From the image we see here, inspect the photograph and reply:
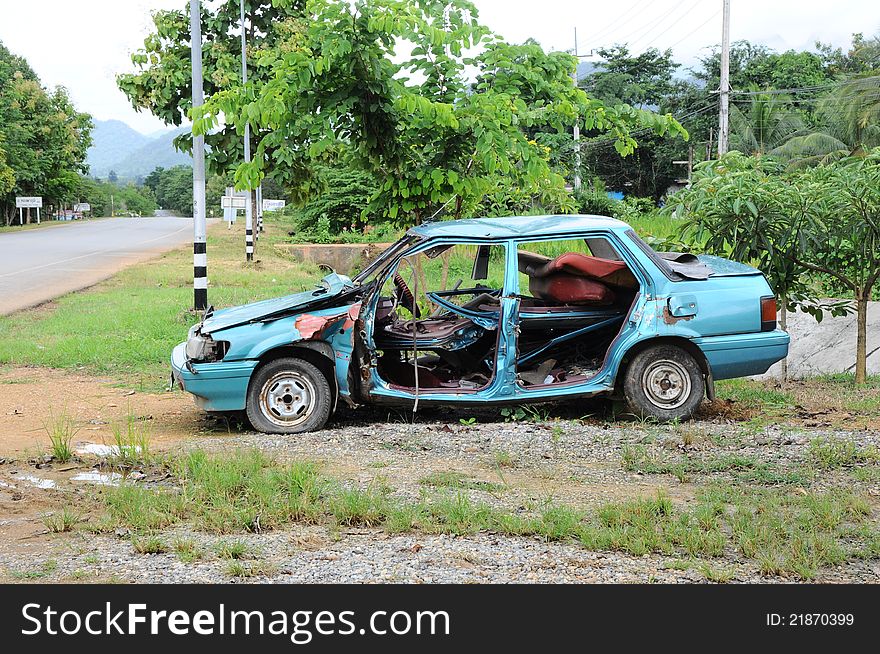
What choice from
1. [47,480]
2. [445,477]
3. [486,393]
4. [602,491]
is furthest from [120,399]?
[602,491]

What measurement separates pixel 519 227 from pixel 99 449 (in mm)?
3828

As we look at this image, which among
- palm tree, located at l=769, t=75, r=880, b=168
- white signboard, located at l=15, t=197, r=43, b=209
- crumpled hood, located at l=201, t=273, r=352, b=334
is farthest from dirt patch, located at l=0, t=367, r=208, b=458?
white signboard, located at l=15, t=197, r=43, b=209

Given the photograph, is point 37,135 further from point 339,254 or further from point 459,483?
point 459,483

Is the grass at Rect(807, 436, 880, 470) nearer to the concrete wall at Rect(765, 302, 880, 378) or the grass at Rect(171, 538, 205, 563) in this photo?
the grass at Rect(171, 538, 205, 563)

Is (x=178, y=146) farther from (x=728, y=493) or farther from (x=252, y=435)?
(x=728, y=493)

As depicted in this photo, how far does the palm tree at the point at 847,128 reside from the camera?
3673 centimetres

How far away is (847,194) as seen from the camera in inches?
392

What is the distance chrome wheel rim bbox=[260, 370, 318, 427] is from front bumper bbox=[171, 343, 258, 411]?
7.2 inches

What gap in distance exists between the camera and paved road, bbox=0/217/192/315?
66.2 ft

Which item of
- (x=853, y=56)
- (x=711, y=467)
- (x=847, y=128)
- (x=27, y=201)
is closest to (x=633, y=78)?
(x=853, y=56)

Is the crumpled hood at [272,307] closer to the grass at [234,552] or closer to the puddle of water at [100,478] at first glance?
the puddle of water at [100,478]

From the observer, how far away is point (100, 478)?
21.9ft

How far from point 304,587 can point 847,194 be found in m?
7.61

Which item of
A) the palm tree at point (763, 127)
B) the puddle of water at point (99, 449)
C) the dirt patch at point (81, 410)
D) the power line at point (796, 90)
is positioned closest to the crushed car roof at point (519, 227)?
the dirt patch at point (81, 410)
